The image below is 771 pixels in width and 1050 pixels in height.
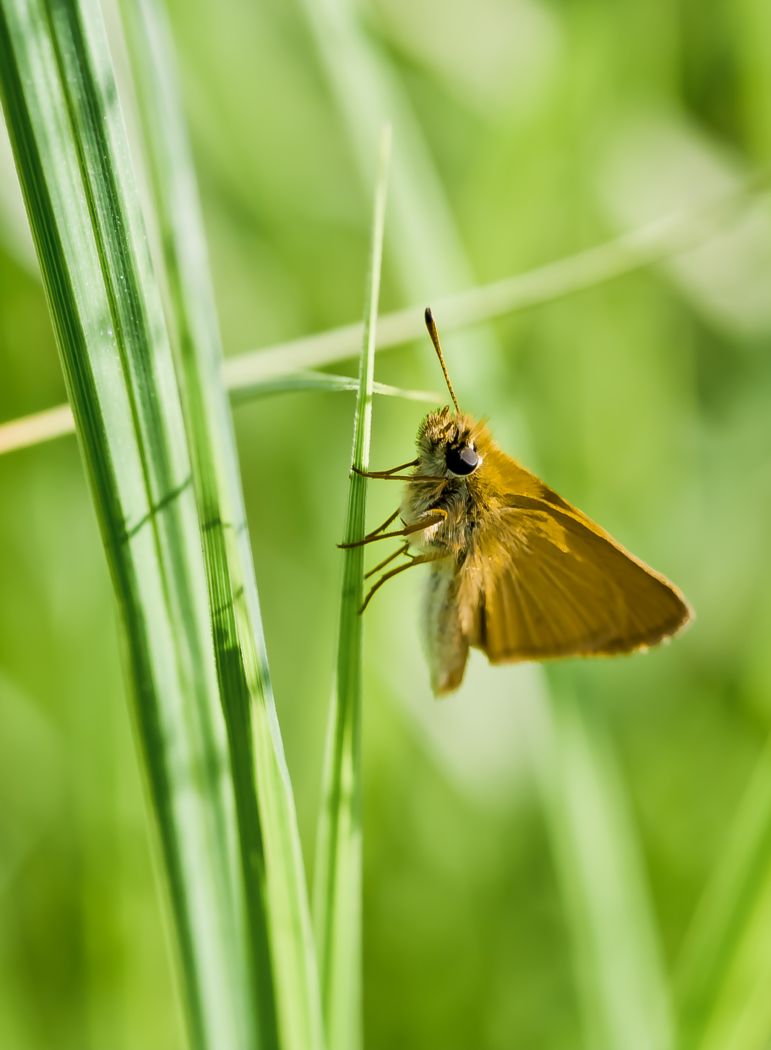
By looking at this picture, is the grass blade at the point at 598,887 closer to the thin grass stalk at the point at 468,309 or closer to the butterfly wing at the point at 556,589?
the butterfly wing at the point at 556,589

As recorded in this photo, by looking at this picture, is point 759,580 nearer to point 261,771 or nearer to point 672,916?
point 672,916

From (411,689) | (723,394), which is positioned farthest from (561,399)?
(411,689)

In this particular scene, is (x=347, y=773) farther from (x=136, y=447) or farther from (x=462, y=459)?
(x=462, y=459)

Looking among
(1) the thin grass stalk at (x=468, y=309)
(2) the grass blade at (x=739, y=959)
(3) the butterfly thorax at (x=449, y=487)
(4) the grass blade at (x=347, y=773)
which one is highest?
(1) the thin grass stalk at (x=468, y=309)

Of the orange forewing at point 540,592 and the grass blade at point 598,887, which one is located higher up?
the orange forewing at point 540,592

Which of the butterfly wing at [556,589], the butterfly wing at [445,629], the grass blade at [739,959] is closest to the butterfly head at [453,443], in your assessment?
the butterfly wing at [556,589]

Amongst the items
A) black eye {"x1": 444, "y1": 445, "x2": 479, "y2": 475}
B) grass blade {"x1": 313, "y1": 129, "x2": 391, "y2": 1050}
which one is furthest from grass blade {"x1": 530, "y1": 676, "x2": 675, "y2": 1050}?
grass blade {"x1": 313, "y1": 129, "x2": 391, "y2": 1050}
